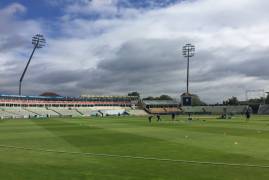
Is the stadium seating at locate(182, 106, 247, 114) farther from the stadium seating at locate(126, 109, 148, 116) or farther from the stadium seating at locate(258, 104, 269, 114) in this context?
the stadium seating at locate(126, 109, 148, 116)

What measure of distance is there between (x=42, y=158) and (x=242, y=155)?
9.06 meters

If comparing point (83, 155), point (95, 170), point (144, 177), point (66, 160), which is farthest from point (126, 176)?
point (83, 155)

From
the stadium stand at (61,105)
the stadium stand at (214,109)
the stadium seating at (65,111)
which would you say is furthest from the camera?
the stadium stand at (214,109)

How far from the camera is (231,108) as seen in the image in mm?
148125

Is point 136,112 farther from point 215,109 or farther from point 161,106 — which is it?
point 215,109

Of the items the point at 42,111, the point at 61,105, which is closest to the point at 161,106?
the point at 61,105

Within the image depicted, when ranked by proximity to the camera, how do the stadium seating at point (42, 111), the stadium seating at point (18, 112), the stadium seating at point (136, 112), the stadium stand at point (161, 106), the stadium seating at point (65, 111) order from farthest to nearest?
the stadium stand at point (161, 106) < the stadium seating at point (136, 112) < the stadium seating at point (65, 111) < the stadium seating at point (42, 111) < the stadium seating at point (18, 112)

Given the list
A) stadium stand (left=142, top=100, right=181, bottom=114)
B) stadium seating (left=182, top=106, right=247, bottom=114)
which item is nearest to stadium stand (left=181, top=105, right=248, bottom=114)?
stadium seating (left=182, top=106, right=247, bottom=114)

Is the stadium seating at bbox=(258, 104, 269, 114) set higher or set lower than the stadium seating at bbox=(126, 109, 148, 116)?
higher

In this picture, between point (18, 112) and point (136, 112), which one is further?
point (136, 112)

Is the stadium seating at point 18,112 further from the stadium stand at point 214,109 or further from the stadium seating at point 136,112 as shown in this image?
the stadium stand at point 214,109

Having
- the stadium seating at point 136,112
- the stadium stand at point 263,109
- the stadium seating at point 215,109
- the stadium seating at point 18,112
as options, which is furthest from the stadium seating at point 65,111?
the stadium stand at point 263,109

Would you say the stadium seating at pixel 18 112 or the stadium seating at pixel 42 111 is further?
the stadium seating at pixel 42 111

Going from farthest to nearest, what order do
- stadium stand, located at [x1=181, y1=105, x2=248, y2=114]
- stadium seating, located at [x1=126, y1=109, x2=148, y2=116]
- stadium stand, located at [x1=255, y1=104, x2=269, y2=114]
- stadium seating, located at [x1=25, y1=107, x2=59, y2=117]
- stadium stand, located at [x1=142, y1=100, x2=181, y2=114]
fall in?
stadium stand, located at [x1=142, y1=100, x2=181, y2=114]
stadium seating, located at [x1=126, y1=109, x2=148, y2=116]
stadium stand, located at [x1=181, y1=105, x2=248, y2=114]
stadium stand, located at [x1=255, y1=104, x2=269, y2=114]
stadium seating, located at [x1=25, y1=107, x2=59, y2=117]
